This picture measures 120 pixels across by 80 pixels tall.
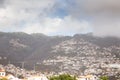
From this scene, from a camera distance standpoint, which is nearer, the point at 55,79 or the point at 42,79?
the point at 55,79

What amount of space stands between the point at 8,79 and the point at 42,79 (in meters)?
17.7

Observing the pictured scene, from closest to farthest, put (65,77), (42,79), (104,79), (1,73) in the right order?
1. (65,77)
2. (104,79)
3. (42,79)
4. (1,73)

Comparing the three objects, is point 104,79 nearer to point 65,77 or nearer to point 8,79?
point 65,77

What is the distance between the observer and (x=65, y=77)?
5851 inches

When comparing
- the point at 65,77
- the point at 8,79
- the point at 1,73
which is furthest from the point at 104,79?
the point at 1,73

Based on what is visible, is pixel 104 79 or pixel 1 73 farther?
pixel 1 73

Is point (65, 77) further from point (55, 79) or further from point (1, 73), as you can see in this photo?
point (1, 73)

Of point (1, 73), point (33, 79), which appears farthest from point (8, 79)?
point (1, 73)

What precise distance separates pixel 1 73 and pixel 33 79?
2608cm

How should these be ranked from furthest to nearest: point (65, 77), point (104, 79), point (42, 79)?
point (42, 79) → point (104, 79) → point (65, 77)

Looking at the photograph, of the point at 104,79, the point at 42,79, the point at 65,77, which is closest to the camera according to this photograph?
the point at 65,77

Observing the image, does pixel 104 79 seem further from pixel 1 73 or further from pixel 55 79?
pixel 1 73

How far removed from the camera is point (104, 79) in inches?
6319

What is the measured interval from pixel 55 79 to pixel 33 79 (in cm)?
3398
